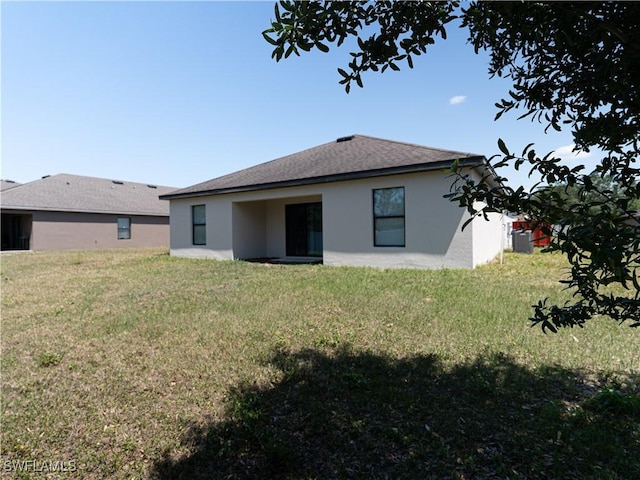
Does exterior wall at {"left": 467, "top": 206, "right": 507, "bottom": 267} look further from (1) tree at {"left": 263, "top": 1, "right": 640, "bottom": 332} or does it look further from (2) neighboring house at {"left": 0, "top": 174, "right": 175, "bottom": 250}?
(2) neighboring house at {"left": 0, "top": 174, "right": 175, "bottom": 250}

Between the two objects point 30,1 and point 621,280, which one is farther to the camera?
point 30,1

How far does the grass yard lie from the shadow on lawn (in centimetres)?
1

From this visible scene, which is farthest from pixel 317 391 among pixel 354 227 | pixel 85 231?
pixel 85 231

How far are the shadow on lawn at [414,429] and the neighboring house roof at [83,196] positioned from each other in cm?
2313

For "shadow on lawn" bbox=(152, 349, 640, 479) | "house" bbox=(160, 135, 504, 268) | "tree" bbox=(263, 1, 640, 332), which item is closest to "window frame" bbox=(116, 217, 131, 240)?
"house" bbox=(160, 135, 504, 268)

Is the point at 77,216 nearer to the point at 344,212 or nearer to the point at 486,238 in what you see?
the point at 344,212

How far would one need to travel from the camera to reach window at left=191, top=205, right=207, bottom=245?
47.1 ft

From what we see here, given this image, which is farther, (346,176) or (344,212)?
(344,212)

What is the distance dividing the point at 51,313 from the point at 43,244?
18.3m

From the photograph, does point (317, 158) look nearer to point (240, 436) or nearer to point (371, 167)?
point (371, 167)

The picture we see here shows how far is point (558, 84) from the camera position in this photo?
2.10 meters

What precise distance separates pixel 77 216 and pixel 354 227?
19907 mm

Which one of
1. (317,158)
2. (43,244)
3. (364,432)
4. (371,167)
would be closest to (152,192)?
(43,244)

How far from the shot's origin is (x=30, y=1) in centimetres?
555
